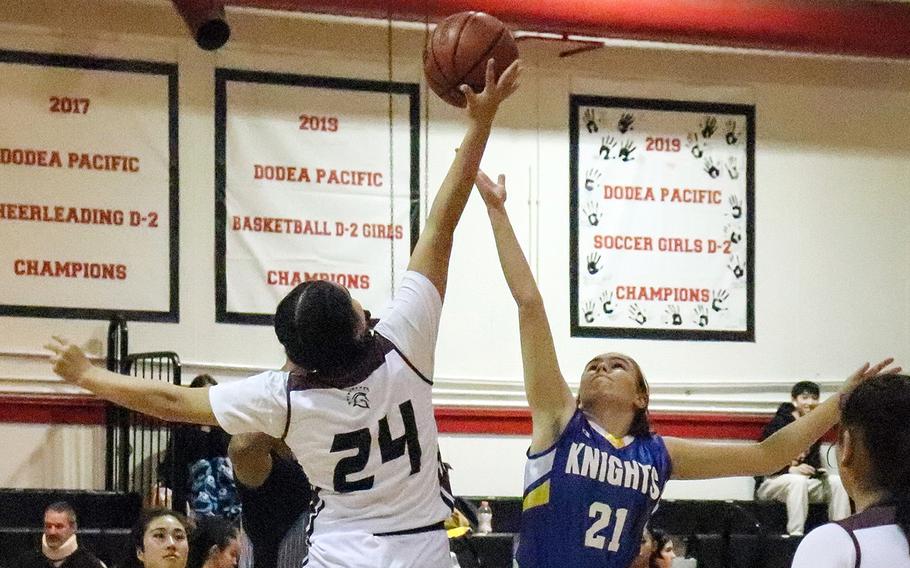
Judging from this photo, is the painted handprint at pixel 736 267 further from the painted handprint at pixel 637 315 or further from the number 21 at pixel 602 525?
the number 21 at pixel 602 525

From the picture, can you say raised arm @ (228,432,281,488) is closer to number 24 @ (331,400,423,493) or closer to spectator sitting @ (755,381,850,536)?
number 24 @ (331,400,423,493)

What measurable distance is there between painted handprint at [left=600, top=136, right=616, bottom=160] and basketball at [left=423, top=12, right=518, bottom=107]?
575 centimetres

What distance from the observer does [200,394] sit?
Result: 9.54 feet

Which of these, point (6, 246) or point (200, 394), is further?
point (6, 246)

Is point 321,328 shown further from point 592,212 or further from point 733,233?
point 733,233

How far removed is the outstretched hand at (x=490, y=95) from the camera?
3.21m

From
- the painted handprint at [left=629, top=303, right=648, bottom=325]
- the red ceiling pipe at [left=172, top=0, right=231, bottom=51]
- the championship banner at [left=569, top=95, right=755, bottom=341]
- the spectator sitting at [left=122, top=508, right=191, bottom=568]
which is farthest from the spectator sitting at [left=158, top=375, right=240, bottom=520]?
the painted handprint at [left=629, top=303, right=648, bottom=325]

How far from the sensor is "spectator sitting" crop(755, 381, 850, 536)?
356 inches

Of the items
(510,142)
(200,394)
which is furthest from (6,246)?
(200,394)

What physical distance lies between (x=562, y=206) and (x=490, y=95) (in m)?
6.64

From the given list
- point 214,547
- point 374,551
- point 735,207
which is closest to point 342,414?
point 374,551

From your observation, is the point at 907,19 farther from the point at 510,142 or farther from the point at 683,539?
the point at 683,539

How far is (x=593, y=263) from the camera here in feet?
32.2

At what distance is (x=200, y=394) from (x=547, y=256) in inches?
276
